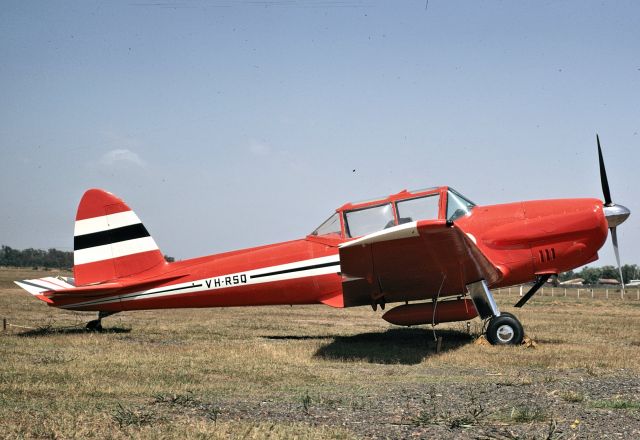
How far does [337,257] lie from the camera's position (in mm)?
10742

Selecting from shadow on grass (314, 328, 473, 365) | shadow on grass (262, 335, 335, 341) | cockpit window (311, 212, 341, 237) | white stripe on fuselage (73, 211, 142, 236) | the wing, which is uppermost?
white stripe on fuselage (73, 211, 142, 236)

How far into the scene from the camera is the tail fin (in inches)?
461

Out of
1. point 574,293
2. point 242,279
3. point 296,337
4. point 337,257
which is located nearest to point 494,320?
point 337,257

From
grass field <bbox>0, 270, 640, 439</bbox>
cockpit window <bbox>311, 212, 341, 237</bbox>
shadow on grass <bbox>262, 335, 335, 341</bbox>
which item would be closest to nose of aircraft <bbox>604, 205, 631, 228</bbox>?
grass field <bbox>0, 270, 640, 439</bbox>

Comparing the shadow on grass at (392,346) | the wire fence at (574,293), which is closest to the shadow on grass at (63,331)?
the shadow on grass at (392,346)

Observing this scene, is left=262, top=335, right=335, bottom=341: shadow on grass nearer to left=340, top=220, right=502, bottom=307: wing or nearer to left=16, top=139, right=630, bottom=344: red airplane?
left=16, top=139, right=630, bottom=344: red airplane

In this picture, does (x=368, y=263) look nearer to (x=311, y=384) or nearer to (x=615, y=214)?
(x=311, y=384)

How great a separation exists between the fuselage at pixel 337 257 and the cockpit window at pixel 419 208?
18 millimetres

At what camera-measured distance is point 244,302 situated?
36.9 feet

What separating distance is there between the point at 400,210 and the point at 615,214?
144 inches

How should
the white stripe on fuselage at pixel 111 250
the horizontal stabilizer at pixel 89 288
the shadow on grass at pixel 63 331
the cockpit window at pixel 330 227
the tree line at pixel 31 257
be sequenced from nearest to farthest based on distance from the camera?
1. the cockpit window at pixel 330 227
2. the horizontal stabilizer at pixel 89 288
3. the shadow on grass at pixel 63 331
4. the white stripe on fuselage at pixel 111 250
5. the tree line at pixel 31 257

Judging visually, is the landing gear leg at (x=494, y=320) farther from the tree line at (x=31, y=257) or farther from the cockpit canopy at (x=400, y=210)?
the tree line at (x=31, y=257)

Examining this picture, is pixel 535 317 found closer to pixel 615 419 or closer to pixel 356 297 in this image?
pixel 356 297

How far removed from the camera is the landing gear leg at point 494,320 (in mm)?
9836
